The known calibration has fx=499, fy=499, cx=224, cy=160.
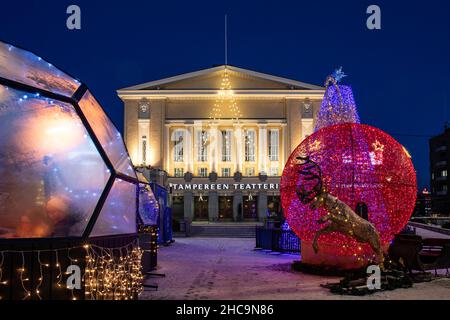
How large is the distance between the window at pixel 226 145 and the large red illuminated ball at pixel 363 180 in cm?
3785

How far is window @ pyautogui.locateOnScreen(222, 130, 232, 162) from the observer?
5109 cm

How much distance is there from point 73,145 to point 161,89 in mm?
42902

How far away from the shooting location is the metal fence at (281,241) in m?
19.8

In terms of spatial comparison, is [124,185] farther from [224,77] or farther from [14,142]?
[224,77]

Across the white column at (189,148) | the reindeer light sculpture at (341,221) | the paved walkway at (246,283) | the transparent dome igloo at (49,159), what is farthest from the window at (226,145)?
the transparent dome igloo at (49,159)

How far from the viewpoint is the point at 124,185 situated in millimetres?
10039

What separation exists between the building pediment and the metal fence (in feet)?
101

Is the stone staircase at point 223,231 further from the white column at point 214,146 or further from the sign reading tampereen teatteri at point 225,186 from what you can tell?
the white column at point 214,146

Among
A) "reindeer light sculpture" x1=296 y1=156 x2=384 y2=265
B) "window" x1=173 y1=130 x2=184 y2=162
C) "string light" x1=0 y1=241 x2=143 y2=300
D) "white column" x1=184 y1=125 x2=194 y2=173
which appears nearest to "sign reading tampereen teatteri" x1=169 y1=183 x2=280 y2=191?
"white column" x1=184 y1=125 x2=194 y2=173

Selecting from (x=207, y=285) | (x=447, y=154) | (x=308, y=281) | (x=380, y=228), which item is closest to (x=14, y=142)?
(x=207, y=285)

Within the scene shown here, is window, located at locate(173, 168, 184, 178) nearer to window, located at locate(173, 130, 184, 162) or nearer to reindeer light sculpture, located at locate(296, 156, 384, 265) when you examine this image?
window, located at locate(173, 130, 184, 162)

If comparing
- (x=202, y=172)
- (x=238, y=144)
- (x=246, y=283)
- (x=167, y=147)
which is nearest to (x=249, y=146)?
(x=238, y=144)

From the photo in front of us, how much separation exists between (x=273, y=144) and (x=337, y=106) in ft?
103

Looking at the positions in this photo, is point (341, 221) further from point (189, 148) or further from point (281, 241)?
point (189, 148)
